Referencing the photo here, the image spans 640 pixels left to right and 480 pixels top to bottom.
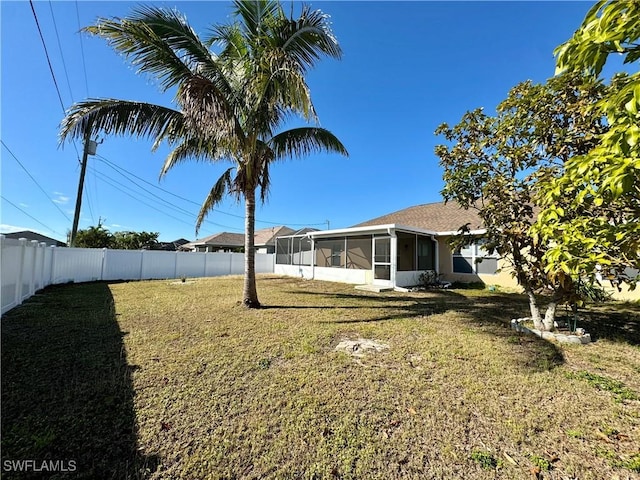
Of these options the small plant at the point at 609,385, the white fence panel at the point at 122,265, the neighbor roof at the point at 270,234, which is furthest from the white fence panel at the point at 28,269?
the neighbor roof at the point at 270,234

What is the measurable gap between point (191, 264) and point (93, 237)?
505 inches

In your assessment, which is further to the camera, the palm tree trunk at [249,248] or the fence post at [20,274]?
the palm tree trunk at [249,248]

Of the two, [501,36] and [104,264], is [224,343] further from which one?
[104,264]

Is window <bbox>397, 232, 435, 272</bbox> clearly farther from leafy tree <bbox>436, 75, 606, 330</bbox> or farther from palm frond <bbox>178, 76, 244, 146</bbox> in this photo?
palm frond <bbox>178, 76, 244, 146</bbox>

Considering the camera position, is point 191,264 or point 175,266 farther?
point 191,264

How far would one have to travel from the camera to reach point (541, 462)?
2219 millimetres

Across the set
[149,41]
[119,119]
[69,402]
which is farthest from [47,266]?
[69,402]

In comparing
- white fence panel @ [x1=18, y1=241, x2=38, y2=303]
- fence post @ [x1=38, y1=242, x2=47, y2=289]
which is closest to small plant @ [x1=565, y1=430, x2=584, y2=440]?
white fence panel @ [x1=18, y1=241, x2=38, y2=303]

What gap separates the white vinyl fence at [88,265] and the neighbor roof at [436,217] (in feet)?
32.6

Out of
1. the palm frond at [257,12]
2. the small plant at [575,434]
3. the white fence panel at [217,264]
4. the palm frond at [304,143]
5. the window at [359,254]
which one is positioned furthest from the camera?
the white fence panel at [217,264]

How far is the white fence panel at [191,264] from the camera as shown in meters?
17.2

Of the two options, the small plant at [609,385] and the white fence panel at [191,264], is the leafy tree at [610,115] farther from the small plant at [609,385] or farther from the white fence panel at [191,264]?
the white fence panel at [191,264]

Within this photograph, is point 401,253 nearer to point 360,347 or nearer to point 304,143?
point 304,143

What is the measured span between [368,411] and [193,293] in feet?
30.3
